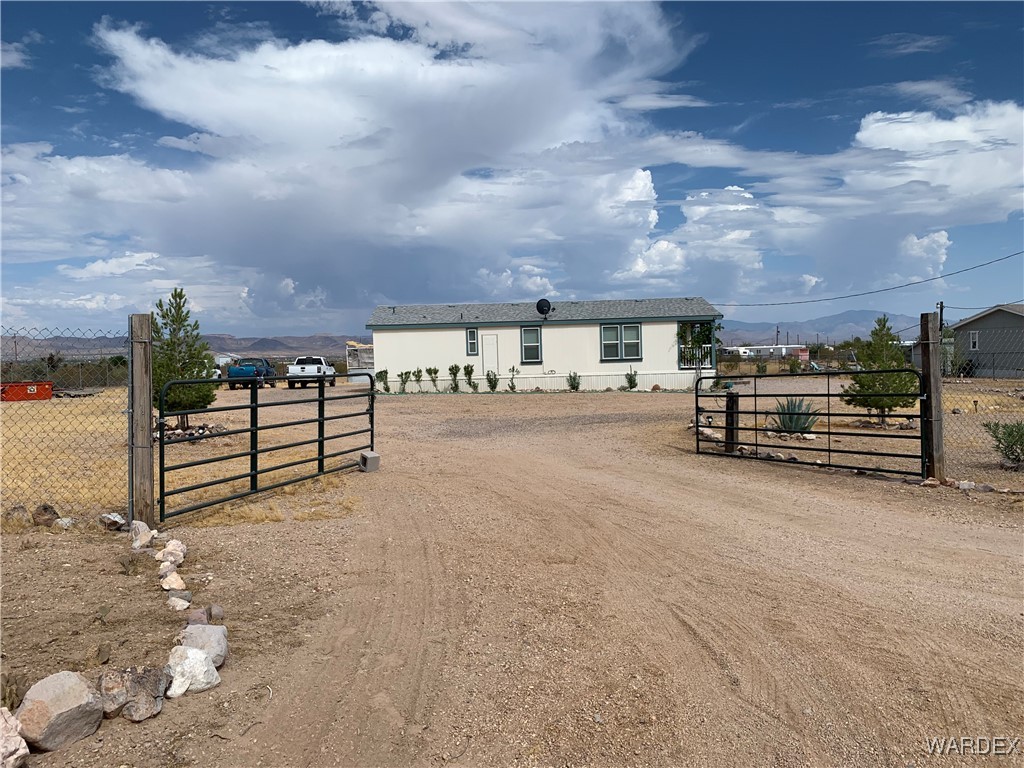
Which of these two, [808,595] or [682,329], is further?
[682,329]

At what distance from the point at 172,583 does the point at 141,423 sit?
7.76 ft

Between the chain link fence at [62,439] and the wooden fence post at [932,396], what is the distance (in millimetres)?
9587

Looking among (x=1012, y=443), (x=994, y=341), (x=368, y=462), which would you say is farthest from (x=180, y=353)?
(x=994, y=341)

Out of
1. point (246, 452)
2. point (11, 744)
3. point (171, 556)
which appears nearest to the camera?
point (11, 744)

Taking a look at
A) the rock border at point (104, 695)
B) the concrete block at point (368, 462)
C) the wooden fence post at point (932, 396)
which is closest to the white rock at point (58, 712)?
the rock border at point (104, 695)

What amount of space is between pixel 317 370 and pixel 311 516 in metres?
29.8

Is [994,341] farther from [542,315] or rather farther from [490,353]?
[490,353]

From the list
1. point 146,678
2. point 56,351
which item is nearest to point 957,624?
point 146,678

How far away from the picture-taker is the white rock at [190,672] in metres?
3.96

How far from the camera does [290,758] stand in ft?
11.3

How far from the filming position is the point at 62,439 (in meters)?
15.2

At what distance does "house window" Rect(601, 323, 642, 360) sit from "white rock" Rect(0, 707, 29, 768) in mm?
31193

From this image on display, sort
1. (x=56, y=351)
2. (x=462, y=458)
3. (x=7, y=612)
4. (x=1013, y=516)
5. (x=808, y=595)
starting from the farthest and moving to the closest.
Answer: (x=462, y=458)
(x=1013, y=516)
(x=56, y=351)
(x=808, y=595)
(x=7, y=612)

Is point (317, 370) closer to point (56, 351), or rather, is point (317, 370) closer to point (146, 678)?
point (56, 351)
